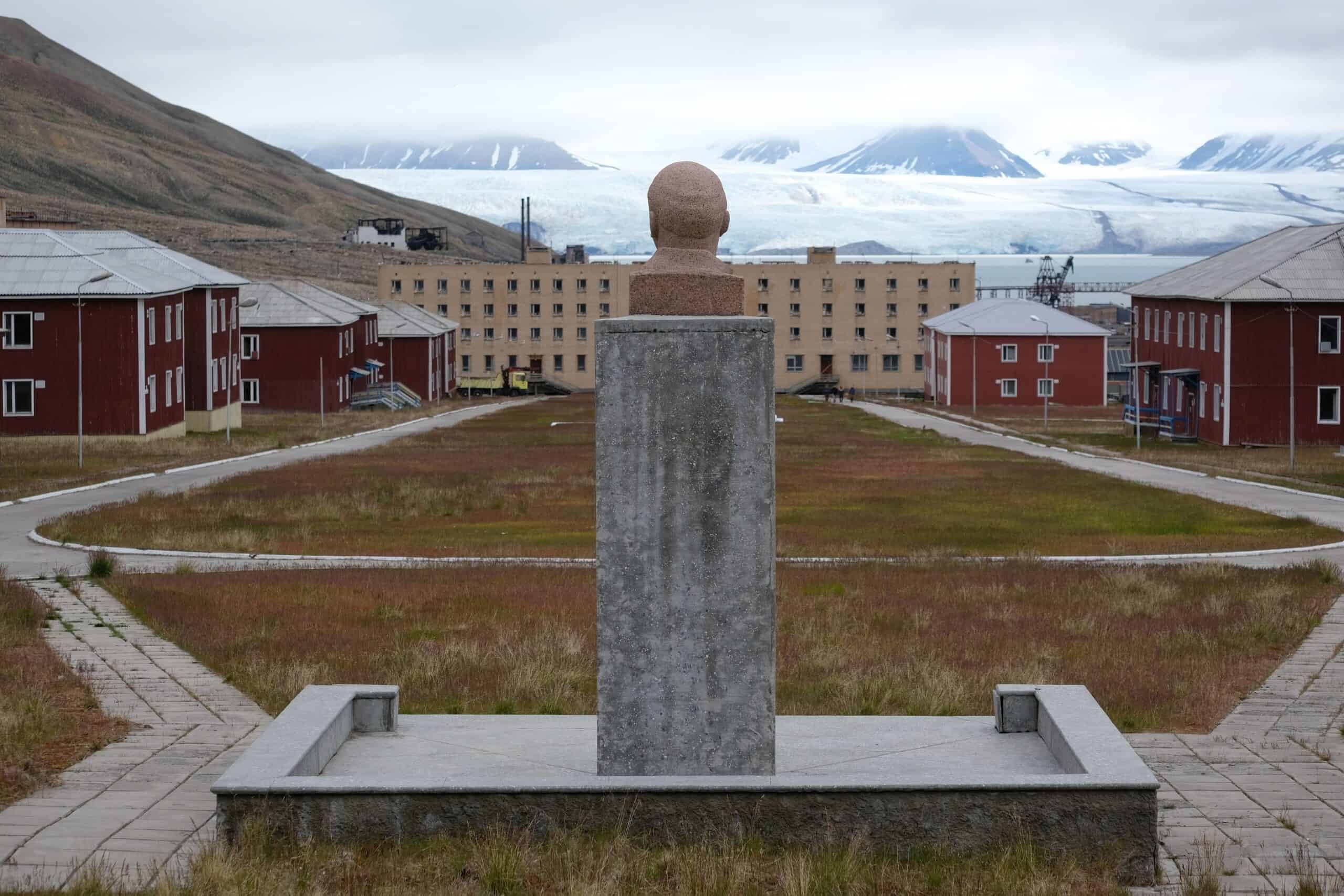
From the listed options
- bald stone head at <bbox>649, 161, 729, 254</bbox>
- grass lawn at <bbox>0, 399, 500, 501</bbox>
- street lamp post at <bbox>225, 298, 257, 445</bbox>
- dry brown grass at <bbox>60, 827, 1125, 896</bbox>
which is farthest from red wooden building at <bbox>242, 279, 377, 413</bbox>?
dry brown grass at <bbox>60, 827, 1125, 896</bbox>

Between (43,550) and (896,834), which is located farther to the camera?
(43,550)

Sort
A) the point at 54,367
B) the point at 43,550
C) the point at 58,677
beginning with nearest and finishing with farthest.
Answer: the point at 58,677, the point at 43,550, the point at 54,367

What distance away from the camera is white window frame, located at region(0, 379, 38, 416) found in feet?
184

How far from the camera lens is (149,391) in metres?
58.8

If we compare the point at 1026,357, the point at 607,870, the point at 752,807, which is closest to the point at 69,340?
the point at 752,807

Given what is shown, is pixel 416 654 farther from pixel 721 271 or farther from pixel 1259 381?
pixel 1259 381

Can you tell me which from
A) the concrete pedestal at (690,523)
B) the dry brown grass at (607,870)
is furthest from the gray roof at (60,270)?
the dry brown grass at (607,870)

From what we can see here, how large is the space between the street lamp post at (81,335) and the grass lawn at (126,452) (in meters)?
0.63

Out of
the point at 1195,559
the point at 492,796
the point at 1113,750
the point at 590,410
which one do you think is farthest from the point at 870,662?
the point at 590,410

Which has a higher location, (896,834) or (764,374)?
(764,374)

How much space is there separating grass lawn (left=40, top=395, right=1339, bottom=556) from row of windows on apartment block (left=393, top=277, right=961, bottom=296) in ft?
275

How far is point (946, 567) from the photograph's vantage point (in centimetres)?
2480

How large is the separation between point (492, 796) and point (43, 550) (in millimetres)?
19661

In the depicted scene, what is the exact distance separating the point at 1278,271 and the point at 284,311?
4931 centimetres
